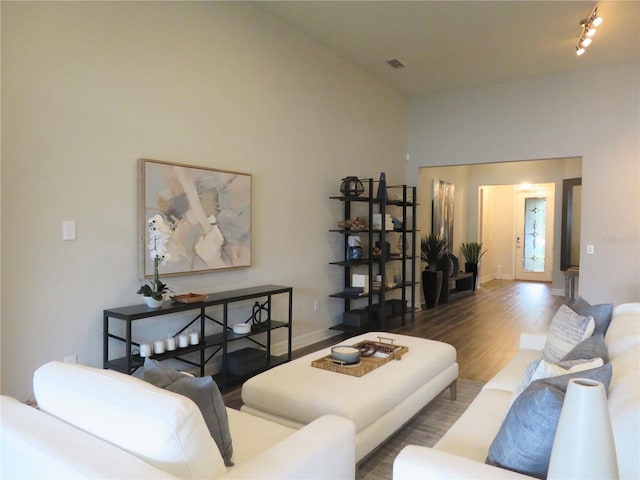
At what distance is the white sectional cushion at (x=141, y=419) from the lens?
117 cm

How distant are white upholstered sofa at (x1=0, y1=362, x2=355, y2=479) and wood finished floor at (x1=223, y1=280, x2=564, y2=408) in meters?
1.92

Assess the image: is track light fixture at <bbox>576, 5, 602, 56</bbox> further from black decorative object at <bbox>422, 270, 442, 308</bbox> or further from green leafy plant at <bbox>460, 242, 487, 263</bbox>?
green leafy plant at <bbox>460, 242, 487, 263</bbox>

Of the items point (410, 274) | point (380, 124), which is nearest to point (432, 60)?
point (380, 124)

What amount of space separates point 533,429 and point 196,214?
113 inches

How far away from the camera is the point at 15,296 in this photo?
2.55 meters

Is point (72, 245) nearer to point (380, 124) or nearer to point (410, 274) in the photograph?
point (380, 124)

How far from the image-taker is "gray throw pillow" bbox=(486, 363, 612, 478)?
4.32ft

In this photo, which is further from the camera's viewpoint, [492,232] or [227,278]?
[492,232]

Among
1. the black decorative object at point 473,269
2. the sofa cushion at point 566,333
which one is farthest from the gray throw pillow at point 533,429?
the black decorative object at point 473,269

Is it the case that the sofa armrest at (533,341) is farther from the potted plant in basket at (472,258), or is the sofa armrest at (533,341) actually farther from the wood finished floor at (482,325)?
the potted plant in basket at (472,258)

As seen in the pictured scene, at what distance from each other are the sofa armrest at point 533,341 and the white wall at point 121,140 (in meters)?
2.33

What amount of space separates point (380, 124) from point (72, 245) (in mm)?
4493

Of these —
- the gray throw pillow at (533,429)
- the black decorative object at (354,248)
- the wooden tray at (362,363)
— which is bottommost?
the wooden tray at (362,363)

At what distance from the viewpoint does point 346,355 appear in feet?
8.84
